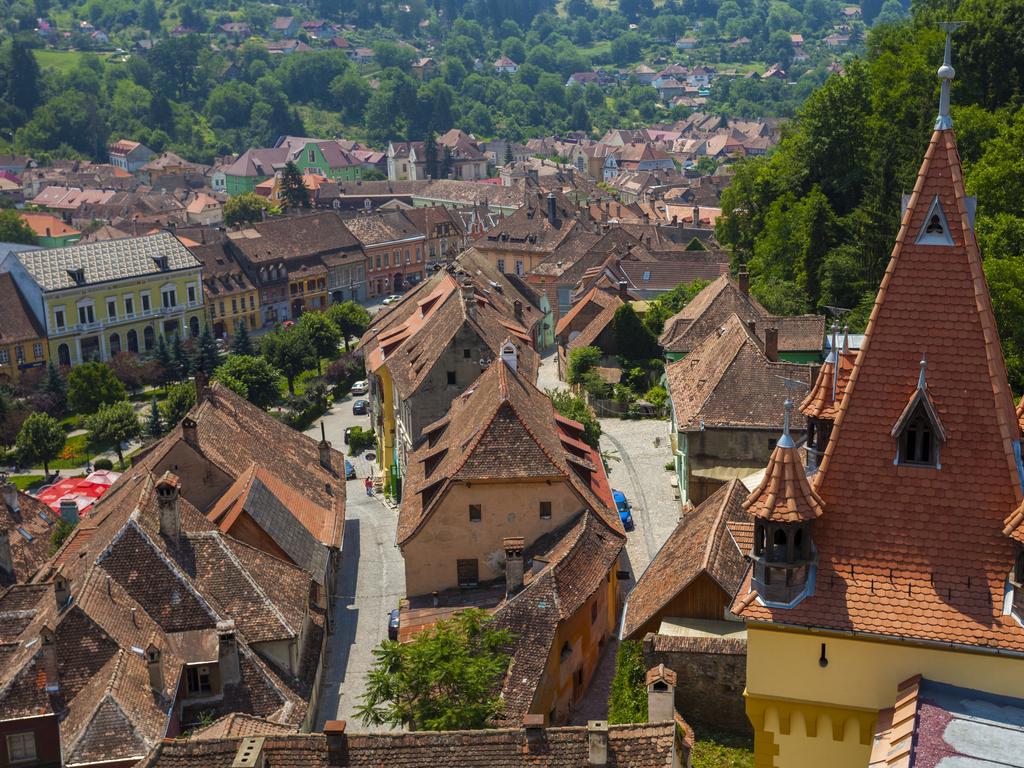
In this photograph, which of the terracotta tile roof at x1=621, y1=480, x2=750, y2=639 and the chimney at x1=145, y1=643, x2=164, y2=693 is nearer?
the chimney at x1=145, y1=643, x2=164, y2=693

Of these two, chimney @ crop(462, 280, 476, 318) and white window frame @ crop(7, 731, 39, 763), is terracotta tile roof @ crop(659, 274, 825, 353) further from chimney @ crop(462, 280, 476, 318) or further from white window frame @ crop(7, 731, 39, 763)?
white window frame @ crop(7, 731, 39, 763)

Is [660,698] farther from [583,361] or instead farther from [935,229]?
[583,361]

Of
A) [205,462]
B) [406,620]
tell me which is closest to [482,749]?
[406,620]

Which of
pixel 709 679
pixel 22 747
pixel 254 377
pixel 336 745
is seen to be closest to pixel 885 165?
pixel 254 377

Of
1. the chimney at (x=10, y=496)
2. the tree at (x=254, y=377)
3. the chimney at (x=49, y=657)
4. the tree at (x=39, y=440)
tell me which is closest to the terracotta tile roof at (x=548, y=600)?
the chimney at (x=49, y=657)

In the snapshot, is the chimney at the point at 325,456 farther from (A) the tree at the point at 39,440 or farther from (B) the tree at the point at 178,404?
(A) the tree at the point at 39,440

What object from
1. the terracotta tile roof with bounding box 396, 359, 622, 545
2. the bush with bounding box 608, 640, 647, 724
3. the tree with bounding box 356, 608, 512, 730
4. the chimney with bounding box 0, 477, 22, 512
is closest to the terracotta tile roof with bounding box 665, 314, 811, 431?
the terracotta tile roof with bounding box 396, 359, 622, 545
